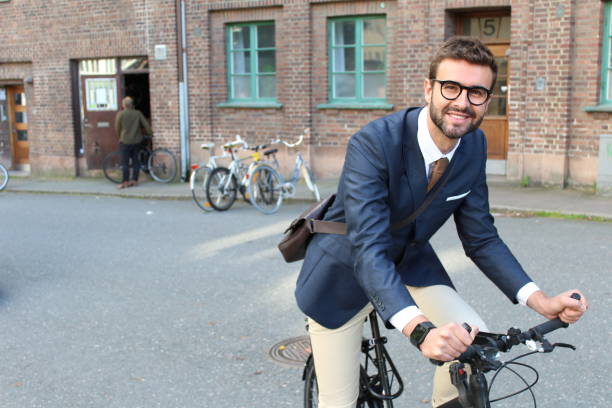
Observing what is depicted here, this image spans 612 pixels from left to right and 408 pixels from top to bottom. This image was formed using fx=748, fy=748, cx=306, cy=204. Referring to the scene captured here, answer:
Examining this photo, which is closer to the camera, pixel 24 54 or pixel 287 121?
pixel 287 121

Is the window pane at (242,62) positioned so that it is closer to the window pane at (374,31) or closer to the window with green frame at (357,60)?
the window with green frame at (357,60)

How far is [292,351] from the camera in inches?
210

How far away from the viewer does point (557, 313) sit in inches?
97.9

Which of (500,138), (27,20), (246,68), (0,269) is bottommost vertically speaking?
(0,269)

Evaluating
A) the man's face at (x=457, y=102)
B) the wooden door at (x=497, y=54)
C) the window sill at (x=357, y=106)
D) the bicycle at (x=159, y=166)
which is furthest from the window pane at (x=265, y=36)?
the man's face at (x=457, y=102)

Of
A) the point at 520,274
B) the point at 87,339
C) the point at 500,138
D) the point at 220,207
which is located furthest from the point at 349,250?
the point at 500,138

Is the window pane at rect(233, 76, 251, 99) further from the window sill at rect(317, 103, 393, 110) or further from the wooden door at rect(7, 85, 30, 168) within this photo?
the wooden door at rect(7, 85, 30, 168)

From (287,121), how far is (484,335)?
1368 cm

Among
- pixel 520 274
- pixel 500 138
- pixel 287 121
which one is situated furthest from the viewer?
pixel 287 121

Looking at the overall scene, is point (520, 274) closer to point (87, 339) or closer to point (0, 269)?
point (87, 339)

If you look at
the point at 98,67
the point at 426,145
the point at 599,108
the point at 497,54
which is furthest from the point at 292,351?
the point at 98,67

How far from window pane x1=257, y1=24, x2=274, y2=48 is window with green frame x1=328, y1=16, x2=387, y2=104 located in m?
1.45

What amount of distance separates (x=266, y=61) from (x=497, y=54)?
4922 mm

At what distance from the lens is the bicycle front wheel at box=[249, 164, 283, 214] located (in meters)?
12.0
